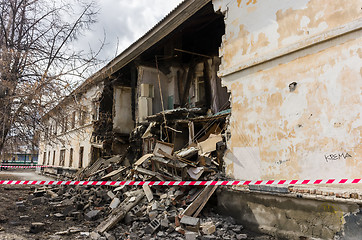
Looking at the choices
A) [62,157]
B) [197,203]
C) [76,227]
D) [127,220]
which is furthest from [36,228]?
[62,157]

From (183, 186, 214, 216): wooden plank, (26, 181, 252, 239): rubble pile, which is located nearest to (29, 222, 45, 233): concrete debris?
(26, 181, 252, 239): rubble pile

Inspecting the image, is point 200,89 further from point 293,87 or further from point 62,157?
point 62,157

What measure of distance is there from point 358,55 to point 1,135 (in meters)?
9.73

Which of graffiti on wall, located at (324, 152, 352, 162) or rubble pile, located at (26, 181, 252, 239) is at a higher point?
graffiti on wall, located at (324, 152, 352, 162)

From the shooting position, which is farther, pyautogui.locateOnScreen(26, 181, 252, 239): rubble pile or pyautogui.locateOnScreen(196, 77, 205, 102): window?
pyautogui.locateOnScreen(196, 77, 205, 102): window

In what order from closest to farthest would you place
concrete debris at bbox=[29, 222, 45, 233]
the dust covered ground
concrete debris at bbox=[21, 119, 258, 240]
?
the dust covered ground
concrete debris at bbox=[21, 119, 258, 240]
concrete debris at bbox=[29, 222, 45, 233]

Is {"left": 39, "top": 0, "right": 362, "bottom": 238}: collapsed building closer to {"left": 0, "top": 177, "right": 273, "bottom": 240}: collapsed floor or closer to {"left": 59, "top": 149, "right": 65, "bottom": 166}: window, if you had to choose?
{"left": 0, "top": 177, "right": 273, "bottom": 240}: collapsed floor

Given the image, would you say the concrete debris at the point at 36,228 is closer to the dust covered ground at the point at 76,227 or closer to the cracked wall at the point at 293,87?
the dust covered ground at the point at 76,227

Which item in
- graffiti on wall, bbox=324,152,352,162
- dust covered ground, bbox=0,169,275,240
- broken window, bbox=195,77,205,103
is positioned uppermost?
broken window, bbox=195,77,205,103

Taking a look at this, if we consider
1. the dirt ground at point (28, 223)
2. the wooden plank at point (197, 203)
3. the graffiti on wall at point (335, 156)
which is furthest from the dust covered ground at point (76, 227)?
the graffiti on wall at point (335, 156)

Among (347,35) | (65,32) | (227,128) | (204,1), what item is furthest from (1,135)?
(347,35)

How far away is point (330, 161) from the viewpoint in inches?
195

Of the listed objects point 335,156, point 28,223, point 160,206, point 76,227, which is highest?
point 335,156

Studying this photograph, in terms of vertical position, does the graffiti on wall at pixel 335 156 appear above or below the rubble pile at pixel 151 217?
above
